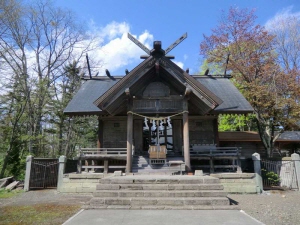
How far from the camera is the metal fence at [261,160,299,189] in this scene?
1189cm

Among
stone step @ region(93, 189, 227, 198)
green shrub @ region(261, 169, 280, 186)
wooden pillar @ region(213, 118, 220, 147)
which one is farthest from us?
wooden pillar @ region(213, 118, 220, 147)

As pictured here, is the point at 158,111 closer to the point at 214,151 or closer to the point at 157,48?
the point at 157,48

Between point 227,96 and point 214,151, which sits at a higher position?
point 227,96

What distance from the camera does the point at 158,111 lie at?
1217 centimetres

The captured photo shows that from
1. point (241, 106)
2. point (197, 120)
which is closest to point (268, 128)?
point (241, 106)

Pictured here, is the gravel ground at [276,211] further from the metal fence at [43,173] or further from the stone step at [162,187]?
the metal fence at [43,173]

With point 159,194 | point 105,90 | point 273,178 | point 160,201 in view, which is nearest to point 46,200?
point 159,194

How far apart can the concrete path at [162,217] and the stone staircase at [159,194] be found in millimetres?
404

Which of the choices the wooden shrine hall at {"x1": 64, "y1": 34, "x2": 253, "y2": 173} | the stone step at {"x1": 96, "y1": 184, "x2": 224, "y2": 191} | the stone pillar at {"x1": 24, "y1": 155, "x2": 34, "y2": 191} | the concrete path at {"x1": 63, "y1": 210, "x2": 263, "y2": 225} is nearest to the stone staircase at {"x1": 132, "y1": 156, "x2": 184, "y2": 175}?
the wooden shrine hall at {"x1": 64, "y1": 34, "x2": 253, "y2": 173}

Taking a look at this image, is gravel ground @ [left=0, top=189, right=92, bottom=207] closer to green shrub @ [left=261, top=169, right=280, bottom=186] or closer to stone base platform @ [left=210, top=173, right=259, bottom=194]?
stone base platform @ [left=210, top=173, right=259, bottom=194]

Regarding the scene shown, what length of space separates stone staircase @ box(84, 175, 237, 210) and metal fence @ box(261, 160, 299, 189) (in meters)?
6.84

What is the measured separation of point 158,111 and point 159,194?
5625mm

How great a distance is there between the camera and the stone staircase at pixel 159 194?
6816 millimetres

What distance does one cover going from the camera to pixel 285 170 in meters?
12.5
